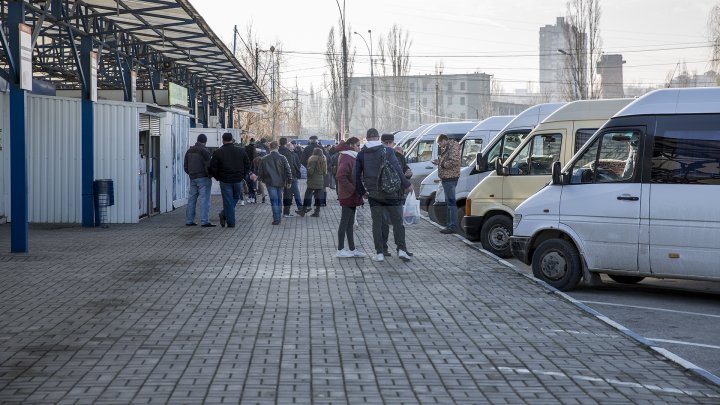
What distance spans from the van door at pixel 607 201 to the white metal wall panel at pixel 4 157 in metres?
12.4

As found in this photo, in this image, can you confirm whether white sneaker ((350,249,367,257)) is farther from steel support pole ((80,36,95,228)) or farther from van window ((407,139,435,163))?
van window ((407,139,435,163))

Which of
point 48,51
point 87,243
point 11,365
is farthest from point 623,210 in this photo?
point 48,51

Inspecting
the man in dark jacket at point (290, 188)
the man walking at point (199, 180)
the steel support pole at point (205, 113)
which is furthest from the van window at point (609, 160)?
the steel support pole at point (205, 113)

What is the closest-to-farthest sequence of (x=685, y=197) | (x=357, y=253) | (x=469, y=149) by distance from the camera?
(x=685, y=197), (x=357, y=253), (x=469, y=149)

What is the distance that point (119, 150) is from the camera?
22.1 m

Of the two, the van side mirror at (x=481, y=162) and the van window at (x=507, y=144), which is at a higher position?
the van window at (x=507, y=144)

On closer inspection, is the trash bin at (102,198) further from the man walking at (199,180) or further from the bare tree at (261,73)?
the bare tree at (261,73)

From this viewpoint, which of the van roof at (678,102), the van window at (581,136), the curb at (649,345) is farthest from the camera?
the van window at (581,136)

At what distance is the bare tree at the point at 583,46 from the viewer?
54906 mm

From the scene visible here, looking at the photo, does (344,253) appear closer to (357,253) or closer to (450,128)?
(357,253)

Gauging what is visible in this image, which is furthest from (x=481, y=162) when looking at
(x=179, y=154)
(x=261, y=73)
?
(x=261, y=73)

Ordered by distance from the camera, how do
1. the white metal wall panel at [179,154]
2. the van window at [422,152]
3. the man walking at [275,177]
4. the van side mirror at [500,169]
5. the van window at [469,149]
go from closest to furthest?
the van side mirror at [500,169] < the man walking at [275,177] < the van window at [469,149] < the white metal wall panel at [179,154] < the van window at [422,152]

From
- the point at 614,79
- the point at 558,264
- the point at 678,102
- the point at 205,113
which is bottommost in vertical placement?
Result: the point at 558,264

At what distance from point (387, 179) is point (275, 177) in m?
8.22
